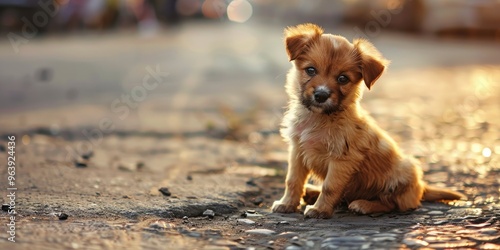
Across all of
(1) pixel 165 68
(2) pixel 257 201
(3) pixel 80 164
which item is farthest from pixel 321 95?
(1) pixel 165 68

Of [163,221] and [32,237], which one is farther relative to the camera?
[163,221]

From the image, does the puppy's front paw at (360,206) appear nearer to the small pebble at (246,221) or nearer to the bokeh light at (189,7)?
the small pebble at (246,221)

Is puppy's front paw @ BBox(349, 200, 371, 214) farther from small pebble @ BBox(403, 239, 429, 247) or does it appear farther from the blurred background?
the blurred background

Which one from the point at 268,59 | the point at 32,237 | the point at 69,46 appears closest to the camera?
the point at 32,237

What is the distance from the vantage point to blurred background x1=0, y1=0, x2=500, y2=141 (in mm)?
11172

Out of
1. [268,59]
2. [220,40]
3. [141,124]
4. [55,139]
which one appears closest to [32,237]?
[55,139]

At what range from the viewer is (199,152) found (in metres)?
8.35

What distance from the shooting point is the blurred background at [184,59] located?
11.2m

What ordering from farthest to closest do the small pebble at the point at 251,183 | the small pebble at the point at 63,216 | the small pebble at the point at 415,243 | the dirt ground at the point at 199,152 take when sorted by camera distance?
the small pebble at the point at 251,183, the small pebble at the point at 63,216, the dirt ground at the point at 199,152, the small pebble at the point at 415,243

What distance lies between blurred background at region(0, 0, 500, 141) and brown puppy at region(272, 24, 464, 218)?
4336mm

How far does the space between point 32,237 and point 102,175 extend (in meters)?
2.14

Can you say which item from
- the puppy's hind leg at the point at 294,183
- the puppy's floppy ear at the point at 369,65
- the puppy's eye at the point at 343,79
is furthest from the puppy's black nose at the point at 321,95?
the puppy's hind leg at the point at 294,183

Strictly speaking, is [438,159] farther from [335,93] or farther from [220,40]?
[220,40]

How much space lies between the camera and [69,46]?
22688 millimetres
